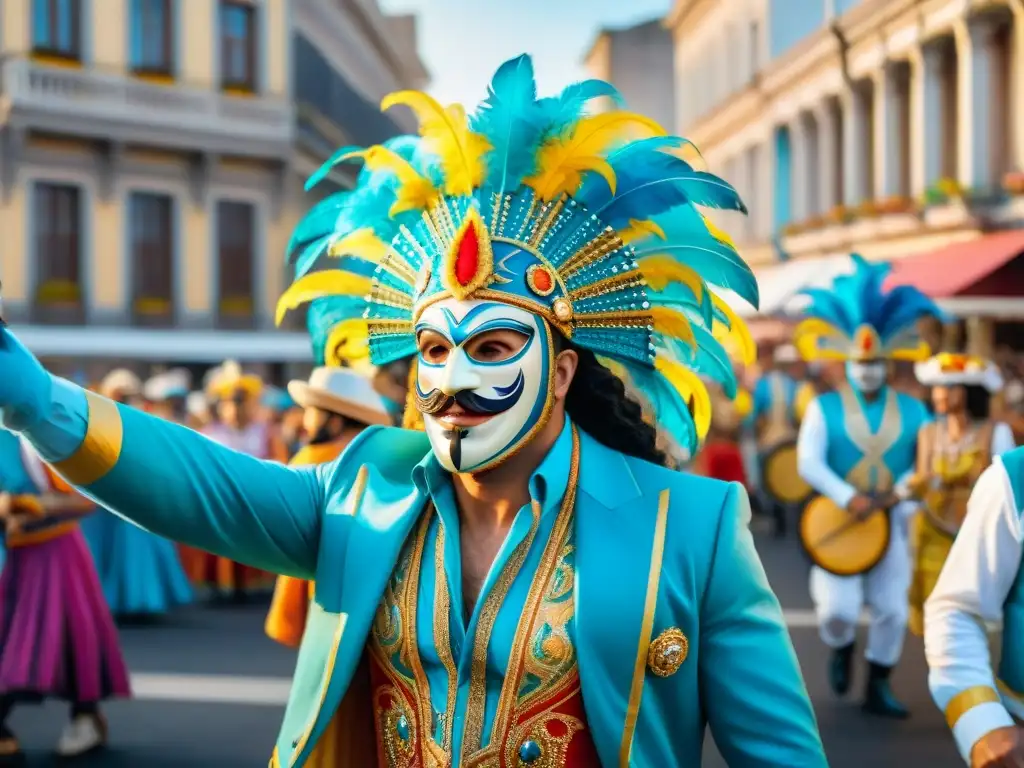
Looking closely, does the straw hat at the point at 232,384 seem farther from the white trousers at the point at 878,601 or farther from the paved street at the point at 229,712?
the white trousers at the point at 878,601

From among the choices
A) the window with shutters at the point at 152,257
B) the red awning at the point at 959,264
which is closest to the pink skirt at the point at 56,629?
Result: the red awning at the point at 959,264

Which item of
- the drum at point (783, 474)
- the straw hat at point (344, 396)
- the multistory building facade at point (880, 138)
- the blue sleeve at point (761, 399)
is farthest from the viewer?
the multistory building facade at point (880, 138)

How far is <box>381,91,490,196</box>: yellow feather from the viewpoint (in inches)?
119

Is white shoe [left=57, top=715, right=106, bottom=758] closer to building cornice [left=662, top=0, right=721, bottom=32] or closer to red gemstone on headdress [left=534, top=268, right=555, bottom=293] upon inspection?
red gemstone on headdress [left=534, top=268, right=555, bottom=293]

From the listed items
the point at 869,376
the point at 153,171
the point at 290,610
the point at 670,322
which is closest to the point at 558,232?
the point at 670,322

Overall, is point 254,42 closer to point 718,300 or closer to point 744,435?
point 744,435

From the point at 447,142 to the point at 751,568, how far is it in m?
1.03

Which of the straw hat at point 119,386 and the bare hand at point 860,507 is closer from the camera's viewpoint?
the bare hand at point 860,507

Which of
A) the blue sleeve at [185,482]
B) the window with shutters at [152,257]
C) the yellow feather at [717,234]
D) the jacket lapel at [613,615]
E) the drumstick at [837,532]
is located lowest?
the drumstick at [837,532]

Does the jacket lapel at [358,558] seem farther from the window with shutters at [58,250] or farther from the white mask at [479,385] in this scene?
the window with shutters at [58,250]

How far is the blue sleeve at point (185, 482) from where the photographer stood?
255 cm

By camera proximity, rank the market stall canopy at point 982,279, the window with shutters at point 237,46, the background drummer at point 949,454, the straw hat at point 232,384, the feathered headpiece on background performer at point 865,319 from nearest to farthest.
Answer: the background drummer at point 949,454
the feathered headpiece on background performer at point 865,319
the straw hat at point 232,384
the market stall canopy at point 982,279
the window with shutters at point 237,46

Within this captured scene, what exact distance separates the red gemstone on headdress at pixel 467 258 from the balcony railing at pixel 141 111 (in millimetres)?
23072

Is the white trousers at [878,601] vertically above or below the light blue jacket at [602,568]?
below
